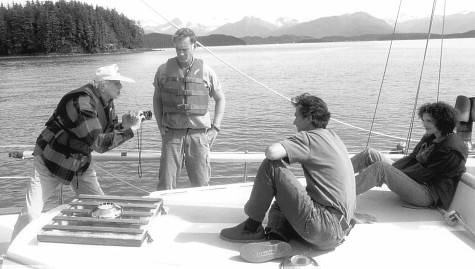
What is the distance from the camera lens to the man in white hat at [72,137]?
3.64 meters

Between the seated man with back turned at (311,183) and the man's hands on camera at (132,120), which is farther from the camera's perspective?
the man's hands on camera at (132,120)

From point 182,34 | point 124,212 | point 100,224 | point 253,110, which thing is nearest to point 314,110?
point 124,212

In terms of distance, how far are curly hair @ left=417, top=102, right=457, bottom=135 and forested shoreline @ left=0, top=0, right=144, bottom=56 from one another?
91.0 metres

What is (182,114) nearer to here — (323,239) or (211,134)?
(211,134)

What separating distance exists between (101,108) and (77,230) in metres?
1.05

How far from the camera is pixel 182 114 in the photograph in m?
4.70

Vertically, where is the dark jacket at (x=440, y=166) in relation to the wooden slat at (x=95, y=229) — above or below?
above

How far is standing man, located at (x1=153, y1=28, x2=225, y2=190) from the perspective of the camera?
Answer: 4676 millimetres

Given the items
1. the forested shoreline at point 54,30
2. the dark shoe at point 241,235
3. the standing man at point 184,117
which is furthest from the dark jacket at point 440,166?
the forested shoreline at point 54,30

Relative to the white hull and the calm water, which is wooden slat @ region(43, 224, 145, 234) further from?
the calm water

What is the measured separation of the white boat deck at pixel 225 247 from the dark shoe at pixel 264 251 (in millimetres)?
40

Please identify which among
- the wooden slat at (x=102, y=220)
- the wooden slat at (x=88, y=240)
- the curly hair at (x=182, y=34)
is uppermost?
the curly hair at (x=182, y=34)

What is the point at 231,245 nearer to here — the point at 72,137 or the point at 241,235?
the point at 241,235

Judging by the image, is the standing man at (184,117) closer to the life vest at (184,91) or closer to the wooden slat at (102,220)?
the life vest at (184,91)
